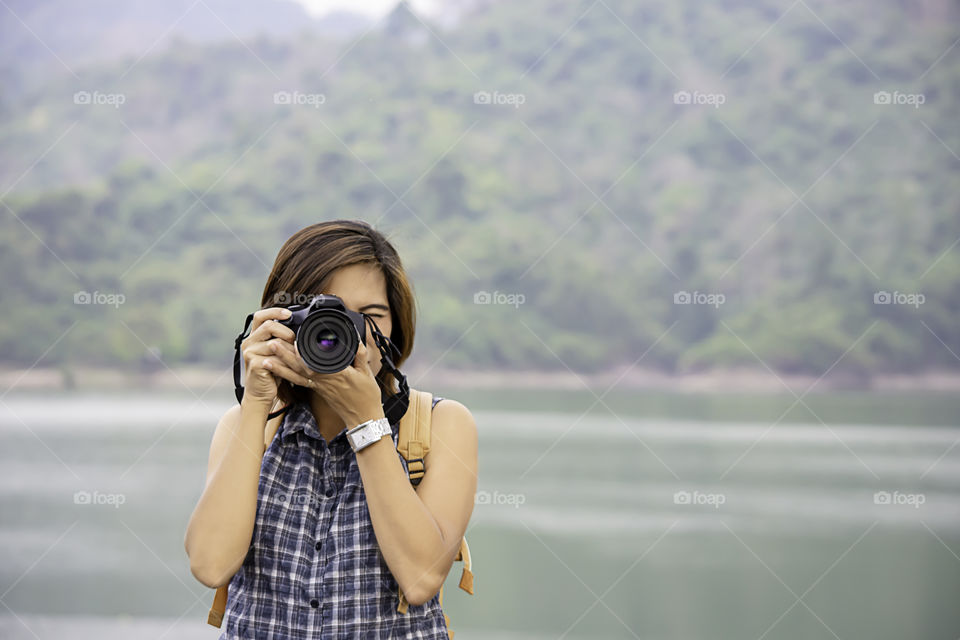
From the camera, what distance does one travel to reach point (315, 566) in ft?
3.09

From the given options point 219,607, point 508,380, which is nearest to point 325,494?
point 219,607

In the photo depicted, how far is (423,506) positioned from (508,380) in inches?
703

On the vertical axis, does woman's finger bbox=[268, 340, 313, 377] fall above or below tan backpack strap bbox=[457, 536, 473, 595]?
above

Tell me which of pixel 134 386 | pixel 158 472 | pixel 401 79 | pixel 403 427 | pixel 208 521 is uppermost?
Result: pixel 401 79

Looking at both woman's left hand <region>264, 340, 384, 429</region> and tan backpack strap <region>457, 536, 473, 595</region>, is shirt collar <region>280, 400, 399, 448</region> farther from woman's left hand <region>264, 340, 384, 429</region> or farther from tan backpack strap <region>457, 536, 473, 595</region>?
tan backpack strap <region>457, 536, 473, 595</region>

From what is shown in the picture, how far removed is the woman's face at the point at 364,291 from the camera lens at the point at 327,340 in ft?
0.21

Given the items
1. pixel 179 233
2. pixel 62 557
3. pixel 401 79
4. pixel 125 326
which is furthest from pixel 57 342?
pixel 62 557

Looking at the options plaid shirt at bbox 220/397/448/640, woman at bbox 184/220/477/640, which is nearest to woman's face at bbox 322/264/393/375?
woman at bbox 184/220/477/640

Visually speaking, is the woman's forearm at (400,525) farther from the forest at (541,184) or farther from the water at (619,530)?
the forest at (541,184)

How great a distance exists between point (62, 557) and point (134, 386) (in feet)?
49.2

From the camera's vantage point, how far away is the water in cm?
349

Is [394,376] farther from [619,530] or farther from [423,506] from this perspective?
[619,530]

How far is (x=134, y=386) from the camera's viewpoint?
742 inches

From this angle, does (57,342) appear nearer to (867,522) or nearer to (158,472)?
(158,472)
